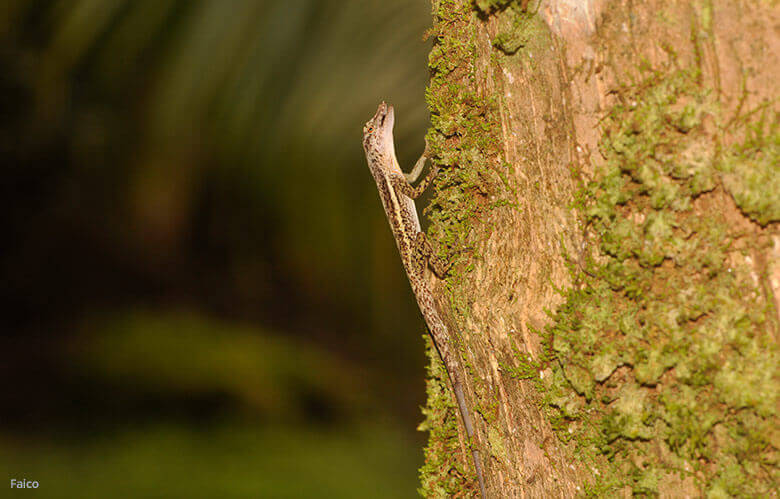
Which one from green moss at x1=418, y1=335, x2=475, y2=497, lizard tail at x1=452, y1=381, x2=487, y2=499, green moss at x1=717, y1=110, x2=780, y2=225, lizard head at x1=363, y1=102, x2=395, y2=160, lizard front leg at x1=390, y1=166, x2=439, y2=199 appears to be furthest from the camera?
lizard head at x1=363, y1=102, x2=395, y2=160

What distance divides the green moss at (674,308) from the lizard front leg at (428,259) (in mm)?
499

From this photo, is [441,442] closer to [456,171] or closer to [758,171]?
[456,171]

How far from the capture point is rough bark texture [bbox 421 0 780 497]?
1.01m

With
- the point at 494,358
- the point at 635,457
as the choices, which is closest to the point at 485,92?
the point at 494,358

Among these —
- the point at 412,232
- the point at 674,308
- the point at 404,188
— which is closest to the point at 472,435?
the point at 674,308

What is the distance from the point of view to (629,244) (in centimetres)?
110

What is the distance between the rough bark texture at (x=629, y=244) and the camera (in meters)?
1.01

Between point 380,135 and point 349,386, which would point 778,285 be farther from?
point 349,386

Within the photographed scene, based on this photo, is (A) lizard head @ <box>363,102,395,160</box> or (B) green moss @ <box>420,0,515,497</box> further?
(A) lizard head @ <box>363,102,395,160</box>

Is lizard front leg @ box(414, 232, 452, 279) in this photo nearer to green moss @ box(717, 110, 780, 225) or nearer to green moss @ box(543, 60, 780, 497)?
green moss @ box(543, 60, 780, 497)

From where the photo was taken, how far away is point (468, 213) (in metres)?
1.49

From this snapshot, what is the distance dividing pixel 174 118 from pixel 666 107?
8.28 feet

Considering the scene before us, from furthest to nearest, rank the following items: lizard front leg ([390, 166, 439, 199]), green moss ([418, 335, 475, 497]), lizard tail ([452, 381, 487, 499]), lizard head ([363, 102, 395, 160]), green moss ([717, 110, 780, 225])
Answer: lizard head ([363, 102, 395, 160])
lizard front leg ([390, 166, 439, 199])
green moss ([418, 335, 475, 497])
lizard tail ([452, 381, 487, 499])
green moss ([717, 110, 780, 225])

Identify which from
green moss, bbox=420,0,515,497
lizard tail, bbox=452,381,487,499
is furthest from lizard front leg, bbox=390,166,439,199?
lizard tail, bbox=452,381,487,499
